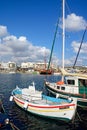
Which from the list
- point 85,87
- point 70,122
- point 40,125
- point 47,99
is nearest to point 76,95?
point 85,87

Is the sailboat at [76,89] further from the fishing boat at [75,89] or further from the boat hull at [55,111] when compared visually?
the boat hull at [55,111]

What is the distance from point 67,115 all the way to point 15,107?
12.4m

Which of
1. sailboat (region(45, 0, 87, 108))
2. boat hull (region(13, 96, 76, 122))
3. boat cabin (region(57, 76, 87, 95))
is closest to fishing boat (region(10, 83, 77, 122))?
boat hull (region(13, 96, 76, 122))

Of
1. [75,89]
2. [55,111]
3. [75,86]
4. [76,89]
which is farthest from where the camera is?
[75,86]

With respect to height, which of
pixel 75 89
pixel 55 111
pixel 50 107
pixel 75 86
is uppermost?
pixel 75 86

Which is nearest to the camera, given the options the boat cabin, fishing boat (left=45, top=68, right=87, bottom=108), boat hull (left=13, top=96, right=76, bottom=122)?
boat hull (left=13, top=96, right=76, bottom=122)

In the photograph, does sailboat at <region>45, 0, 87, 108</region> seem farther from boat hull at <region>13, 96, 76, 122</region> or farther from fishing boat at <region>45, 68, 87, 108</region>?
boat hull at <region>13, 96, 76, 122</region>

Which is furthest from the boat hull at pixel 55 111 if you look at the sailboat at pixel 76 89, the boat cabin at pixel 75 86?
the boat cabin at pixel 75 86

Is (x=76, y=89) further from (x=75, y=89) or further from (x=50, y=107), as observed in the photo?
(x=50, y=107)

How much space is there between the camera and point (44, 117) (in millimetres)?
29062

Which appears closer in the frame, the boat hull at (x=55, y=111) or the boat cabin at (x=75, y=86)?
the boat hull at (x=55, y=111)

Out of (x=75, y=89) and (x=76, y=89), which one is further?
(x=75, y=89)

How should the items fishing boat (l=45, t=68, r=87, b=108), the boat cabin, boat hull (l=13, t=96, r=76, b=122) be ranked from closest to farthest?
boat hull (l=13, t=96, r=76, b=122)
fishing boat (l=45, t=68, r=87, b=108)
the boat cabin

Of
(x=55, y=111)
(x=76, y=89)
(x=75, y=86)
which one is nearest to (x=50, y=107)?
(x=55, y=111)
